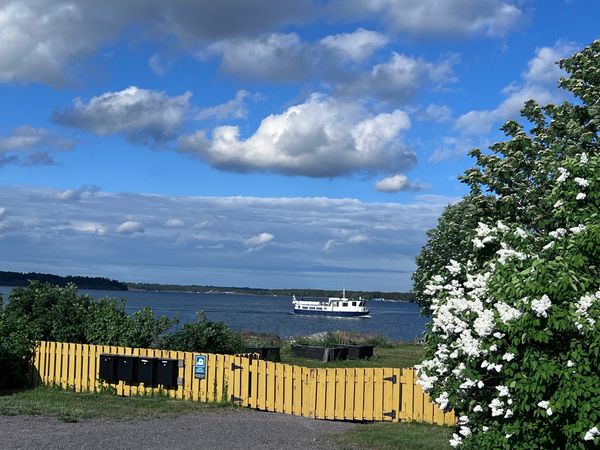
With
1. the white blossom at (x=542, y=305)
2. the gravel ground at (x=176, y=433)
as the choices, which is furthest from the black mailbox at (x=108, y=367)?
the white blossom at (x=542, y=305)

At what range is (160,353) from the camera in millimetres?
19109

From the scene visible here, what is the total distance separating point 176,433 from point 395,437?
4.12 metres

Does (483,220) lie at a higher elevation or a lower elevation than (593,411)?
higher

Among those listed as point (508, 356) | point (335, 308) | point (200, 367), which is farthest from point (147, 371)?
point (335, 308)

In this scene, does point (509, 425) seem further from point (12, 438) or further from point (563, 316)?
point (12, 438)

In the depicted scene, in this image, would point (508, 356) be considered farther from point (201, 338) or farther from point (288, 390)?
point (201, 338)

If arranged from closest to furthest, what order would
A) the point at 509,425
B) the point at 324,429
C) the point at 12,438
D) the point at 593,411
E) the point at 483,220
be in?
the point at 593,411
the point at 509,425
the point at 12,438
the point at 483,220
the point at 324,429

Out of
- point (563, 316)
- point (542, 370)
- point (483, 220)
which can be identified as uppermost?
point (483, 220)

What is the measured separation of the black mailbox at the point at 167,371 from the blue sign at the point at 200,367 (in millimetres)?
527

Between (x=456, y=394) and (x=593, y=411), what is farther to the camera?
(x=456, y=394)

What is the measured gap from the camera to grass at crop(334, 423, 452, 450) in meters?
13.7

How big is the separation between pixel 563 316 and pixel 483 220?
6362 millimetres

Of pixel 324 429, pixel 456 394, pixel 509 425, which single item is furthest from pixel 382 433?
pixel 509 425

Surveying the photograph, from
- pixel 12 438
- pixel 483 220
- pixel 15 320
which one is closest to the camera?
pixel 12 438
